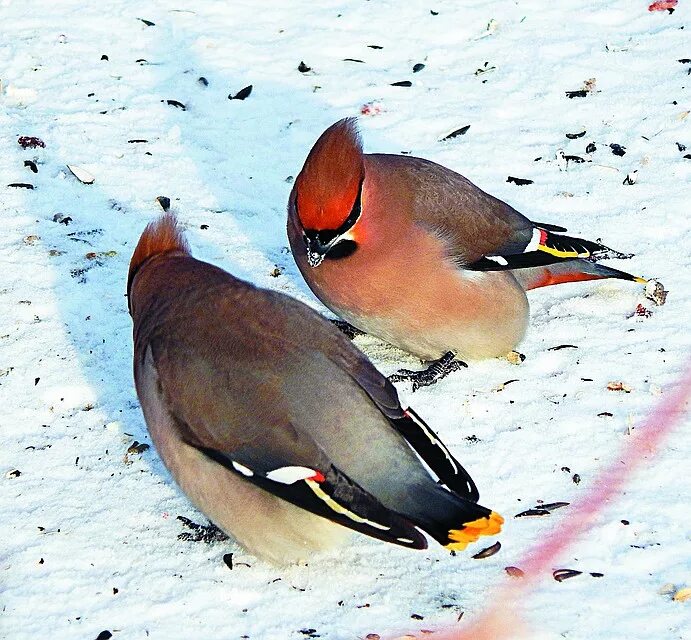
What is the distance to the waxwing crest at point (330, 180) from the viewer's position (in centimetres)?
440

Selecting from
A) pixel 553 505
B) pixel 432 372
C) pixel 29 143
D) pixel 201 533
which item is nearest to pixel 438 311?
pixel 432 372

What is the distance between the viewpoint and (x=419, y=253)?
4773mm

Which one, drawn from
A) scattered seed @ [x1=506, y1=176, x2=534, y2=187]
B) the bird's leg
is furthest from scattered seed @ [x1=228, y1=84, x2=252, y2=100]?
the bird's leg

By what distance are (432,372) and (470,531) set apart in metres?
1.55

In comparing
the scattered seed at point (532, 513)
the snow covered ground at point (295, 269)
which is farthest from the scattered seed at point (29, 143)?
the scattered seed at point (532, 513)

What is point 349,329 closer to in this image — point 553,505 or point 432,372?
point 432,372

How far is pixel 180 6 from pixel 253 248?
2.50 meters

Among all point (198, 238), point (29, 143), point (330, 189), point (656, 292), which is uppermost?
point (330, 189)

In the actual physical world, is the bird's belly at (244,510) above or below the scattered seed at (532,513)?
above

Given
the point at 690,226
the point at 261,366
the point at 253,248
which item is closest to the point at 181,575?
the point at 261,366

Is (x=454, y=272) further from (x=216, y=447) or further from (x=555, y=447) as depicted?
(x=216, y=447)

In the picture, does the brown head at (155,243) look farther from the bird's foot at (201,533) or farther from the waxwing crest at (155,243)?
the bird's foot at (201,533)

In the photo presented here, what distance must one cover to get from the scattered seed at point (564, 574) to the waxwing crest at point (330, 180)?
1539 millimetres

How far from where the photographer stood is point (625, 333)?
494 cm
